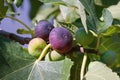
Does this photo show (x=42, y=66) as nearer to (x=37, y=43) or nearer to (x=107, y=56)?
(x=37, y=43)

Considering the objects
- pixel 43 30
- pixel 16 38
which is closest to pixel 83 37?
pixel 43 30

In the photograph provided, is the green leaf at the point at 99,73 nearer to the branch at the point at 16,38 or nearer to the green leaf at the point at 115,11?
the branch at the point at 16,38

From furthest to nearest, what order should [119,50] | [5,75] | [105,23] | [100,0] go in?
1. [100,0]
2. [119,50]
3. [105,23]
4. [5,75]

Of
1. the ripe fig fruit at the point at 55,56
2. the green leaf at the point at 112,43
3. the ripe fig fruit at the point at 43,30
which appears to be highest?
the ripe fig fruit at the point at 43,30

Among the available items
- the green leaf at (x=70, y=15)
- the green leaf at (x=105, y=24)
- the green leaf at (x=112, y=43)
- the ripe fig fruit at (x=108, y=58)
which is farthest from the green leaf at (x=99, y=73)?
the green leaf at (x=70, y=15)

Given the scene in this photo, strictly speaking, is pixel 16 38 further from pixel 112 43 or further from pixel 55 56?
pixel 112 43

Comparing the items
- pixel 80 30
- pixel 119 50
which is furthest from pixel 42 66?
pixel 119 50

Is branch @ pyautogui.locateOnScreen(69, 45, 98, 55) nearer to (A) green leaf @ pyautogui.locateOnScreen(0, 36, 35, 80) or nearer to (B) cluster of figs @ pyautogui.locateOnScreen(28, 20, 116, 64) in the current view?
(B) cluster of figs @ pyautogui.locateOnScreen(28, 20, 116, 64)

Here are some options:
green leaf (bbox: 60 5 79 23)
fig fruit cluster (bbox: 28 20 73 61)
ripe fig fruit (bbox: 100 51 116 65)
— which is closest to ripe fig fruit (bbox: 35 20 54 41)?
fig fruit cluster (bbox: 28 20 73 61)
